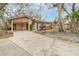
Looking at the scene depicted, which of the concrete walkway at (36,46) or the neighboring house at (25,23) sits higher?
the neighboring house at (25,23)

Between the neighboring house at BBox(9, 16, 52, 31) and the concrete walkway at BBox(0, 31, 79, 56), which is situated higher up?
the neighboring house at BBox(9, 16, 52, 31)

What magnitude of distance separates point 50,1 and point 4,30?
2.20 ft

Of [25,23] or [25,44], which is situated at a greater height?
[25,23]

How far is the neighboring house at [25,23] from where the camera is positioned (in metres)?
2.21

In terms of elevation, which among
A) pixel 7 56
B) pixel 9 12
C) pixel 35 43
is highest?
pixel 9 12

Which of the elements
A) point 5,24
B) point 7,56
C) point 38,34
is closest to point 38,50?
point 38,34

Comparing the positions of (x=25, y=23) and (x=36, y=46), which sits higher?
(x=25, y=23)

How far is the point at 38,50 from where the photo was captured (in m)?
2.12

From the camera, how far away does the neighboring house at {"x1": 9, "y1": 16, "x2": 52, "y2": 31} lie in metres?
2.21

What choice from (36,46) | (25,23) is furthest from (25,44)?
(25,23)

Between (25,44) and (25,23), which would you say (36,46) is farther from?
(25,23)

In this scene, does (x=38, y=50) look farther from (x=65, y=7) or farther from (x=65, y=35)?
(x=65, y=7)

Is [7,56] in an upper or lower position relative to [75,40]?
lower

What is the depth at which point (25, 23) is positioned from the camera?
223cm
